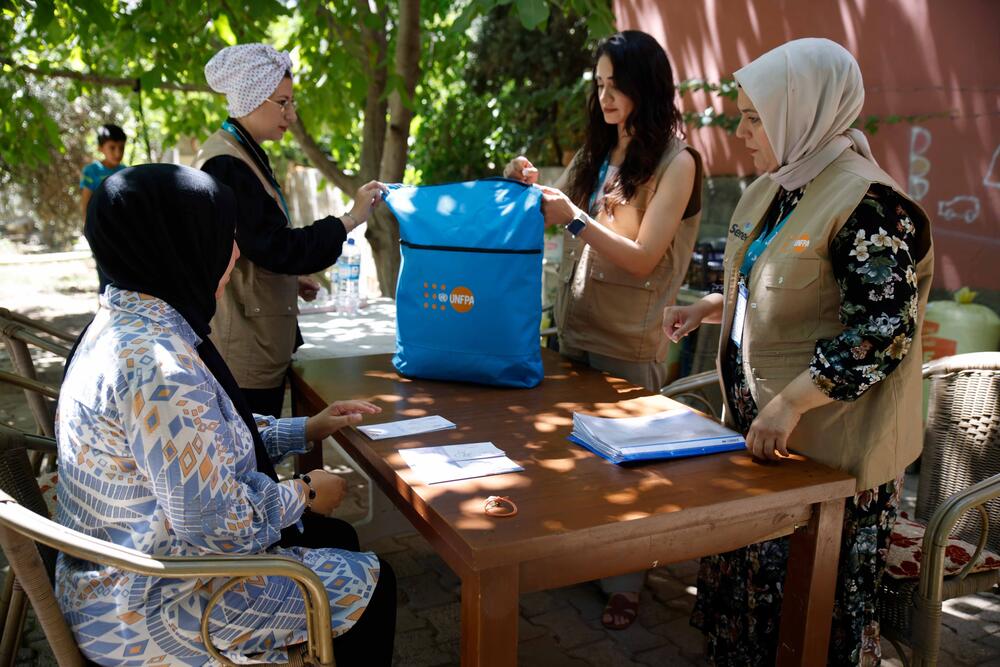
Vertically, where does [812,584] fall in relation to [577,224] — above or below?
below

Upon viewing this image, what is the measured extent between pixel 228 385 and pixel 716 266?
4034mm

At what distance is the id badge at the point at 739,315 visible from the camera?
211 centimetres

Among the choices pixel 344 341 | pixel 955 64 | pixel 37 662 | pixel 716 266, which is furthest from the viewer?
pixel 716 266

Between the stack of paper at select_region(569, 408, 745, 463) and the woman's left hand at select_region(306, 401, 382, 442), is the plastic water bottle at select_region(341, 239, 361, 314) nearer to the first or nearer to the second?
the woman's left hand at select_region(306, 401, 382, 442)

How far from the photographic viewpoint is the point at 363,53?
537cm

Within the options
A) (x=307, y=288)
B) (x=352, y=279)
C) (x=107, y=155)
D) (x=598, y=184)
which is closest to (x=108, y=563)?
(x=307, y=288)

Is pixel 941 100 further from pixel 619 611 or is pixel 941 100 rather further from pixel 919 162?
pixel 619 611

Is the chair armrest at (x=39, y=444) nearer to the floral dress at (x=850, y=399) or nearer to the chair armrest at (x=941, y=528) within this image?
the floral dress at (x=850, y=399)

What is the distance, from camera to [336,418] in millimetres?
2176

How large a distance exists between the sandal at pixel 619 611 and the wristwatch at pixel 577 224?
1.33 meters

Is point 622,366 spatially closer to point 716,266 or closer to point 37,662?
point 37,662

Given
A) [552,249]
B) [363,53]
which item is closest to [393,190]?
[363,53]

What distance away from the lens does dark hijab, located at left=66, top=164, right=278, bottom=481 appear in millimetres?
1585

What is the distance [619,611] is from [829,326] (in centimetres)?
147
